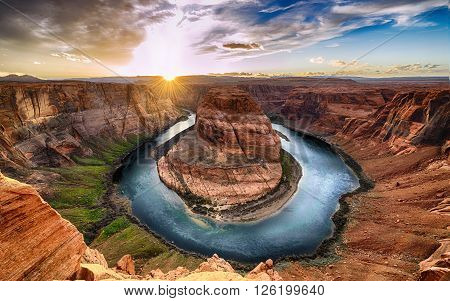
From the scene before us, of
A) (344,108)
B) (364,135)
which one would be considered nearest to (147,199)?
(364,135)

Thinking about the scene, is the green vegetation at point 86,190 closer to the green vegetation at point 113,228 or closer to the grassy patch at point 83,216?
the grassy patch at point 83,216

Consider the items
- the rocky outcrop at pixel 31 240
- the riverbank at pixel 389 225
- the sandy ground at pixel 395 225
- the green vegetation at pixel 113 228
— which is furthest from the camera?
the green vegetation at pixel 113 228

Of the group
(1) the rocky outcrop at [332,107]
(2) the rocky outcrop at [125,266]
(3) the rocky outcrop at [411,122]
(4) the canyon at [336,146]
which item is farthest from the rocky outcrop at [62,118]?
(3) the rocky outcrop at [411,122]

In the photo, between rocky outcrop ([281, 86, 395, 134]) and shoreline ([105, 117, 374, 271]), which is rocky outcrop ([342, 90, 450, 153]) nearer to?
shoreline ([105, 117, 374, 271])

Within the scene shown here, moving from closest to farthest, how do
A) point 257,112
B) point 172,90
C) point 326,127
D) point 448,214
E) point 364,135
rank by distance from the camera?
1. point 448,214
2. point 257,112
3. point 364,135
4. point 326,127
5. point 172,90

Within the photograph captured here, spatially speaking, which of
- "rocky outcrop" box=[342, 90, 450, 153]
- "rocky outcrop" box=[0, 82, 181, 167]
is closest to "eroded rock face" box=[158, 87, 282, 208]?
"rocky outcrop" box=[0, 82, 181, 167]

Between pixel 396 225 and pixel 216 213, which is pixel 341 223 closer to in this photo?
pixel 396 225

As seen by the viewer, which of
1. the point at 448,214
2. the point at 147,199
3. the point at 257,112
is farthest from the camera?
the point at 257,112
